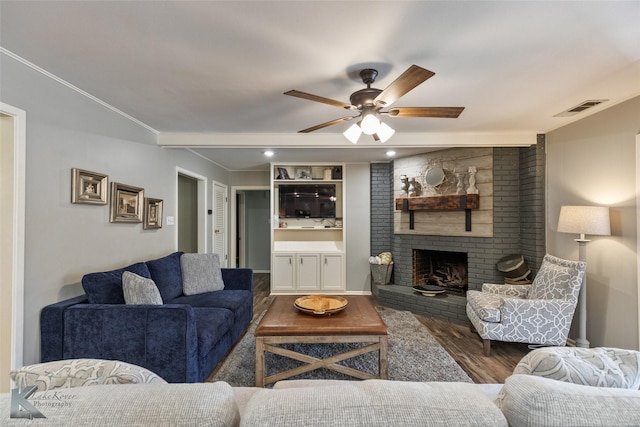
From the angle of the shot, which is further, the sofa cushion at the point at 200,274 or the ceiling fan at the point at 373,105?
the sofa cushion at the point at 200,274

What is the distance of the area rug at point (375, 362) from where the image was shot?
2326mm

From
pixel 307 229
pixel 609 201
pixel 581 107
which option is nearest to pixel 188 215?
pixel 307 229

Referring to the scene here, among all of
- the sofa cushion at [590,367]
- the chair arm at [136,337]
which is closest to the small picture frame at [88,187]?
the chair arm at [136,337]

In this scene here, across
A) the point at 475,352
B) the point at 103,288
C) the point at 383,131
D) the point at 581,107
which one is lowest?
the point at 475,352

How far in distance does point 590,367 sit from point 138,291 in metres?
2.55

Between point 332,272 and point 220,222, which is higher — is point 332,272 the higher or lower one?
the lower one

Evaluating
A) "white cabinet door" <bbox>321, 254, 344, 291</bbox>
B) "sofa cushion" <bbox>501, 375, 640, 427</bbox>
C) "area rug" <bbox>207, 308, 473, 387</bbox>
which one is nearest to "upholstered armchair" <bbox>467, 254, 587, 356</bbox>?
"area rug" <bbox>207, 308, 473, 387</bbox>

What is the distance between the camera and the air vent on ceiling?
8.34 feet

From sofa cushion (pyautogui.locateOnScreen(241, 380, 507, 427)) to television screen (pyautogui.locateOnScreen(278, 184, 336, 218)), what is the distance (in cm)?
→ 438

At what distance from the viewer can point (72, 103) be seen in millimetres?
2271

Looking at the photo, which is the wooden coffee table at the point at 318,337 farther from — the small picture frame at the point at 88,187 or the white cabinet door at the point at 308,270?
the white cabinet door at the point at 308,270

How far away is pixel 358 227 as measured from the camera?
5.02m

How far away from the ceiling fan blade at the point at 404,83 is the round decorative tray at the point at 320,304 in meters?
1.64

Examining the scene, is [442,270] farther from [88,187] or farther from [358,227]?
[88,187]
